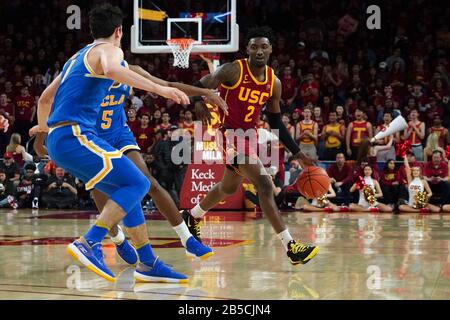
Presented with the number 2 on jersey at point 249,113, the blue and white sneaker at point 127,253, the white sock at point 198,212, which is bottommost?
the blue and white sneaker at point 127,253

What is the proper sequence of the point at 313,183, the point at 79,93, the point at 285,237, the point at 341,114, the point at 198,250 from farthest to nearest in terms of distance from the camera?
the point at 341,114
the point at 313,183
the point at 285,237
the point at 198,250
the point at 79,93

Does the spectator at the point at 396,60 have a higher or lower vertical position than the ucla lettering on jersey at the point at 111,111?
higher

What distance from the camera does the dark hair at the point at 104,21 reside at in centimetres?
511

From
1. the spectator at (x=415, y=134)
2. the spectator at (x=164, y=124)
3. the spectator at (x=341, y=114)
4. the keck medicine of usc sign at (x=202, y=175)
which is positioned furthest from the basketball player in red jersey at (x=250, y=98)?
the spectator at (x=341, y=114)

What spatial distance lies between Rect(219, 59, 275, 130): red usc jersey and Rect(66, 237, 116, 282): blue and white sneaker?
220 centimetres

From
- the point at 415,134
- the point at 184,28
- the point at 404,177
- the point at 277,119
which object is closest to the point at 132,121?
the point at 184,28

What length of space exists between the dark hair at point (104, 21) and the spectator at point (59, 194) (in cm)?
959

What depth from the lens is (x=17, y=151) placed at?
15.3 metres

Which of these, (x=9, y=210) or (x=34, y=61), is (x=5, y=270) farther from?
(x=34, y=61)

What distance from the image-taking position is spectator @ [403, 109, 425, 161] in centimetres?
1451

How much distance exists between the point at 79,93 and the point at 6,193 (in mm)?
10272

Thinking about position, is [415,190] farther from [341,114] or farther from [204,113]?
[204,113]

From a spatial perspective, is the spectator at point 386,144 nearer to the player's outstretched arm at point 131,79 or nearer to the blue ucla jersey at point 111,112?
the blue ucla jersey at point 111,112

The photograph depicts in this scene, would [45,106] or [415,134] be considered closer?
[45,106]
